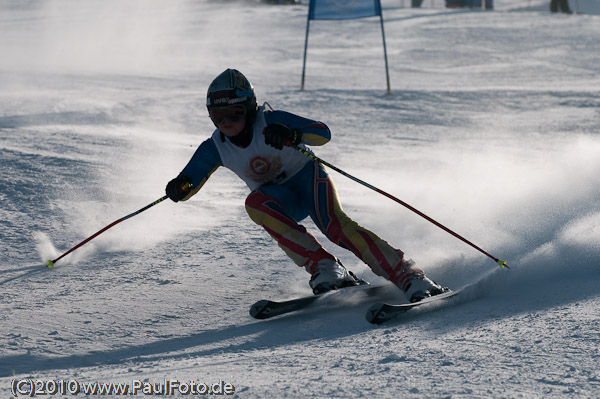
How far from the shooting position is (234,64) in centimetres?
1538

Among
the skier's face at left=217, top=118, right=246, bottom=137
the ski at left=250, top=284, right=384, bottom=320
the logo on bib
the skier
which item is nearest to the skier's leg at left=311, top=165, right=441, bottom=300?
the skier

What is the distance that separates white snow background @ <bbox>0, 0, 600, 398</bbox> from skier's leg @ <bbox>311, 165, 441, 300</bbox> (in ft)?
0.57

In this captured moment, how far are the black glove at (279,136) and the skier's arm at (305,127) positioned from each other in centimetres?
9

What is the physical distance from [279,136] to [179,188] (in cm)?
64

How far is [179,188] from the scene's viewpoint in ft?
14.1

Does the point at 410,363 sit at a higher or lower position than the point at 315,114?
higher

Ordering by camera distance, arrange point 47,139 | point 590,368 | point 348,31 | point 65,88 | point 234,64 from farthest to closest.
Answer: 1. point 348,31
2. point 234,64
3. point 65,88
4. point 47,139
5. point 590,368

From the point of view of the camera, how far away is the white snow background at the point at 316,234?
3062 millimetres

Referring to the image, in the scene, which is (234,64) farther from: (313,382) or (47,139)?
(313,382)

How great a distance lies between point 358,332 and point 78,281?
68.5 inches

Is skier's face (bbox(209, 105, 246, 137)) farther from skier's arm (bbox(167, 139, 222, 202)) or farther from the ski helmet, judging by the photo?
skier's arm (bbox(167, 139, 222, 202))

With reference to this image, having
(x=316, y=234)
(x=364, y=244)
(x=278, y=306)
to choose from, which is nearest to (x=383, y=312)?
(x=278, y=306)

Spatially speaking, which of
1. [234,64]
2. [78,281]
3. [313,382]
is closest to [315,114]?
[234,64]

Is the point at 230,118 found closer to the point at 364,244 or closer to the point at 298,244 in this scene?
the point at 298,244
